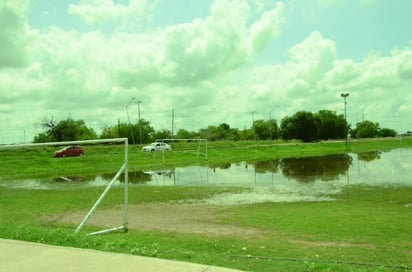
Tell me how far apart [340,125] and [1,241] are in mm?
105030

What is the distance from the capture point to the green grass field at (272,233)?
285 inches

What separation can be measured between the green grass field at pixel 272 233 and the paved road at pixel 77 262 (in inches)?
21.5

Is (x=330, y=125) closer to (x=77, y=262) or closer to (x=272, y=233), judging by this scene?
(x=272, y=233)

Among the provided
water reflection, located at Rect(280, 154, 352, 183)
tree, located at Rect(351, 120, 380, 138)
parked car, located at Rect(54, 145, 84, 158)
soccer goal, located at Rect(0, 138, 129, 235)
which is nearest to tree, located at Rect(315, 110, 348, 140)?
tree, located at Rect(351, 120, 380, 138)

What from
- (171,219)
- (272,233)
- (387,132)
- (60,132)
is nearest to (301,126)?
(60,132)

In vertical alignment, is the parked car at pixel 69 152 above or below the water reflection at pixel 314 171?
above

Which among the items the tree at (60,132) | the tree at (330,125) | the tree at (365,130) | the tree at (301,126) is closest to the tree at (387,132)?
the tree at (365,130)

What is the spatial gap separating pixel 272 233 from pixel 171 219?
4115 millimetres

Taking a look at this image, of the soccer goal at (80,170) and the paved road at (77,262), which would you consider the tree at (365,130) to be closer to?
the soccer goal at (80,170)

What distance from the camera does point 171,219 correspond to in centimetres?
1358

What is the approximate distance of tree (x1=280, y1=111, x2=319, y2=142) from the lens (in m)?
96.4

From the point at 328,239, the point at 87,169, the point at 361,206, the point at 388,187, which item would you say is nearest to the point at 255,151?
the point at 87,169

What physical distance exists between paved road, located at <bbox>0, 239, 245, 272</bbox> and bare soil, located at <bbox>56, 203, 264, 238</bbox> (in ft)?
14.9

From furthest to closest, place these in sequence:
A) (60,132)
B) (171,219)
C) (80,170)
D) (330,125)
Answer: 1. (330,125)
2. (60,132)
3. (80,170)
4. (171,219)
